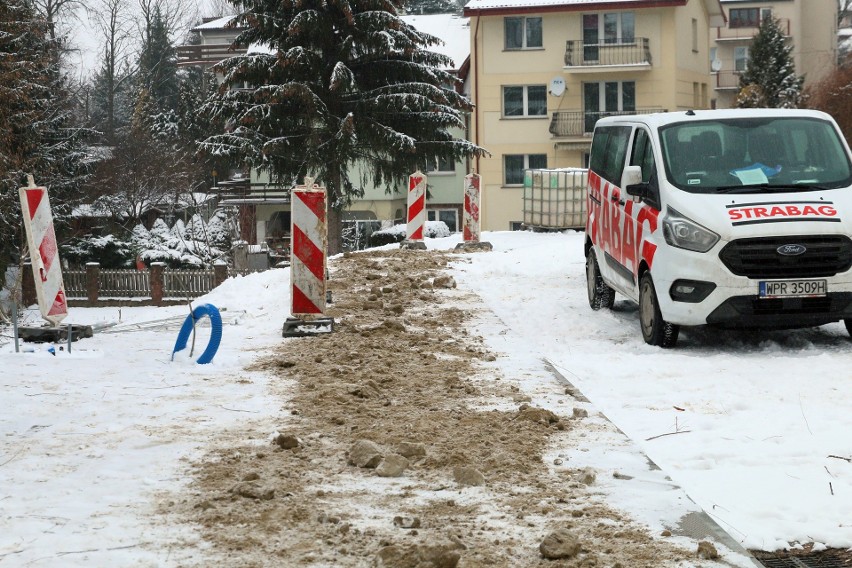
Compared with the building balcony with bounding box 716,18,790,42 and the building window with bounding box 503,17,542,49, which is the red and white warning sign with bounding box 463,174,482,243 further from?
the building balcony with bounding box 716,18,790,42

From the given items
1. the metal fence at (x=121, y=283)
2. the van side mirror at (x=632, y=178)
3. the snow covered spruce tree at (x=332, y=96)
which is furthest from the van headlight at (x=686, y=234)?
the metal fence at (x=121, y=283)

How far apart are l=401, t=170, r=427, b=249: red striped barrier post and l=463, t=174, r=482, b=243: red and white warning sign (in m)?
0.80

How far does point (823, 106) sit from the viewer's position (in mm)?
34875

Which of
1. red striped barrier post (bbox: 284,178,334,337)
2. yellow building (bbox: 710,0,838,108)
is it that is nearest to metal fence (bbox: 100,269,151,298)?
red striped barrier post (bbox: 284,178,334,337)

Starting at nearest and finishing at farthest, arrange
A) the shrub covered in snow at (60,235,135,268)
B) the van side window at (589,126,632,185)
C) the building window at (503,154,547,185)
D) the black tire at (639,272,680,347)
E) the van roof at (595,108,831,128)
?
the black tire at (639,272,680,347)
the van roof at (595,108,831,128)
the van side window at (589,126,632,185)
the shrub covered in snow at (60,235,135,268)
the building window at (503,154,547,185)

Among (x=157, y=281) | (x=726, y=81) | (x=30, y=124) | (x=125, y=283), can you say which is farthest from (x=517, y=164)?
(x=726, y=81)

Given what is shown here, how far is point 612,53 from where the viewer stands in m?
51.3

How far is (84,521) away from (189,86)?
2745 inches

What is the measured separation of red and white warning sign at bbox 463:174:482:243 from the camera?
22047 millimetres

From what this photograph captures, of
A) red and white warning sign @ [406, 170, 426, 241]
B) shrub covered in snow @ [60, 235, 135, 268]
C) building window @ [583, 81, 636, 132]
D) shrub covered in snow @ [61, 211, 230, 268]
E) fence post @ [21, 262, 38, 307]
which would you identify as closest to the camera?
red and white warning sign @ [406, 170, 426, 241]

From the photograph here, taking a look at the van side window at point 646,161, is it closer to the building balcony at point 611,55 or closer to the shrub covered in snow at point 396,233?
the shrub covered in snow at point 396,233

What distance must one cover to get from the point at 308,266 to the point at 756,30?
71232 millimetres

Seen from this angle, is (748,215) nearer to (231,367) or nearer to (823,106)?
(231,367)

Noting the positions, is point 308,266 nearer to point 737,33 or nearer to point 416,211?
point 416,211
